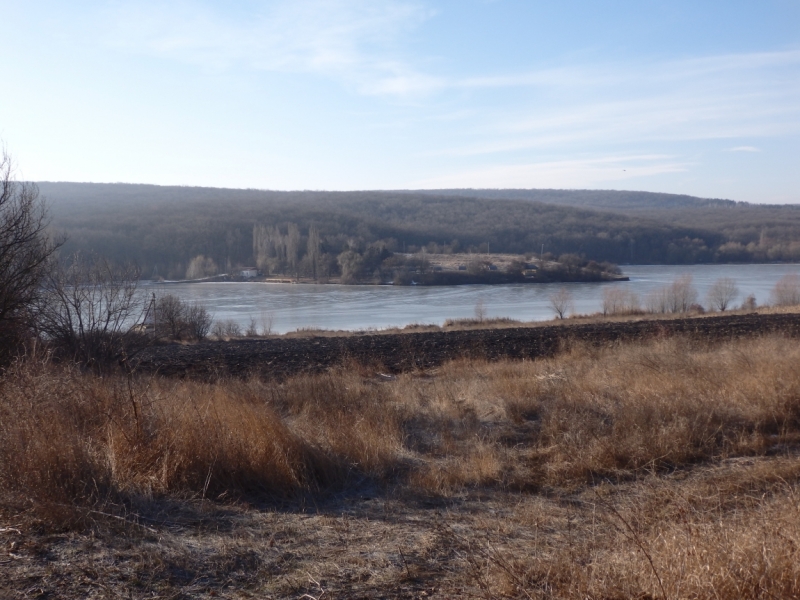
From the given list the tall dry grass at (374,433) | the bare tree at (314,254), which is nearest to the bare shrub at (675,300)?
the tall dry grass at (374,433)

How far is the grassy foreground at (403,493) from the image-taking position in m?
2.80

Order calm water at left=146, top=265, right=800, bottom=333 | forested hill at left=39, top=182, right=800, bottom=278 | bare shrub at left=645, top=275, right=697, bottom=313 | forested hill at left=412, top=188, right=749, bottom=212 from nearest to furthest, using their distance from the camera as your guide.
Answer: calm water at left=146, top=265, right=800, bottom=333
bare shrub at left=645, top=275, right=697, bottom=313
forested hill at left=39, top=182, right=800, bottom=278
forested hill at left=412, top=188, right=749, bottom=212

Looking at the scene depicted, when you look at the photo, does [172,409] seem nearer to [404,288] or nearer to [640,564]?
[640,564]

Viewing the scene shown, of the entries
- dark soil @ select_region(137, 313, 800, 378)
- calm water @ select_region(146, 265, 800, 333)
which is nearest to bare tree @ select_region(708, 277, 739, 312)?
calm water @ select_region(146, 265, 800, 333)

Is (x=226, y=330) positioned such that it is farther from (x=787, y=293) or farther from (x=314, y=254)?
(x=314, y=254)

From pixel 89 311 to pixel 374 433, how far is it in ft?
26.0

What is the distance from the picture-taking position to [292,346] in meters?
20.2

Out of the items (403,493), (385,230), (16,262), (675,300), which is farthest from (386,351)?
(385,230)

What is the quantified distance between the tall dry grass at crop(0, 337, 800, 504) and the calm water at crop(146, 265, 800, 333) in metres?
24.1

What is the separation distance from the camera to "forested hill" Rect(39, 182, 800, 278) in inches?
1901

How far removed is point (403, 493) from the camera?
177 inches

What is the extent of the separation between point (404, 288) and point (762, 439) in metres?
49.7

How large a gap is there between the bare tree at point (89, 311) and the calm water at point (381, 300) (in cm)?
1774

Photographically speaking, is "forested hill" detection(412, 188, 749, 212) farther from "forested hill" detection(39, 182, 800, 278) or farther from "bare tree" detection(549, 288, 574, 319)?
"bare tree" detection(549, 288, 574, 319)
